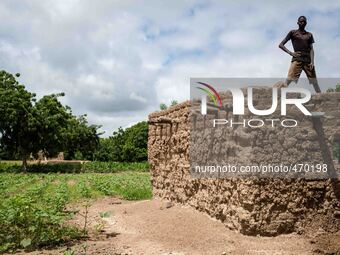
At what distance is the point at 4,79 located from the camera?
109ft

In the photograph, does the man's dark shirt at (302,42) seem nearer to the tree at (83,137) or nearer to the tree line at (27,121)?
the tree line at (27,121)

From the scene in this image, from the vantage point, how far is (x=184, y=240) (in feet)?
24.7

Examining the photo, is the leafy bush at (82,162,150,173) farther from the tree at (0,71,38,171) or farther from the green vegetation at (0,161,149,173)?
the tree at (0,71,38,171)

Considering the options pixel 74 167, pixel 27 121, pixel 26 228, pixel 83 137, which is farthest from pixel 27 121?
pixel 26 228

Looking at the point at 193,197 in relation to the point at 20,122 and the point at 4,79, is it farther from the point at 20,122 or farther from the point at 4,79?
the point at 4,79

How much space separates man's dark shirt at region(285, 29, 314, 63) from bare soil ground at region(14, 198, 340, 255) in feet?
9.84

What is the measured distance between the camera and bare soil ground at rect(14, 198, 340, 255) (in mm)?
6895

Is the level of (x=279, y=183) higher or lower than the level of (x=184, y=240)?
higher

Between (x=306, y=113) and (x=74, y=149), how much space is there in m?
44.4

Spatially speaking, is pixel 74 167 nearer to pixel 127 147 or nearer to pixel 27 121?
pixel 27 121

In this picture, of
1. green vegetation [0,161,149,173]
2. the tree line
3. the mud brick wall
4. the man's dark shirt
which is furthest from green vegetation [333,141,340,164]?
green vegetation [0,161,149,173]

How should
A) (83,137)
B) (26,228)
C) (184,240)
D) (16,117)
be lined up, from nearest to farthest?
1. (184,240)
2. (26,228)
3. (16,117)
4. (83,137)

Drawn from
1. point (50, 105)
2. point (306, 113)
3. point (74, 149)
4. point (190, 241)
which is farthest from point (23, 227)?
point (74, 149)

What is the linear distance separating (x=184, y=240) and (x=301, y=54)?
3844mm
